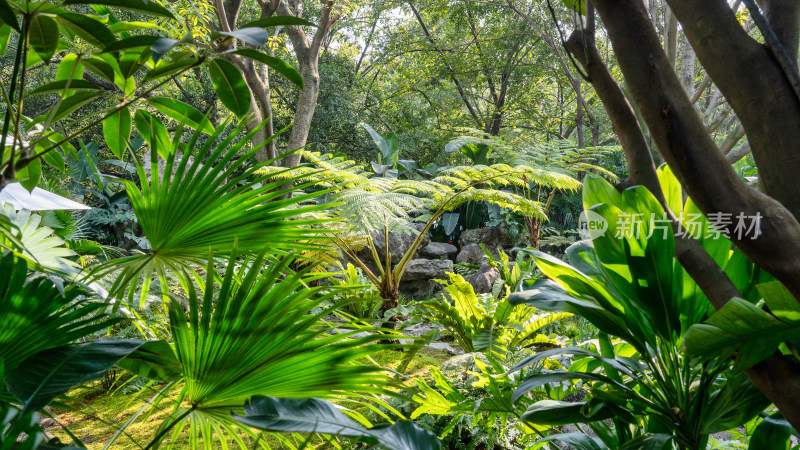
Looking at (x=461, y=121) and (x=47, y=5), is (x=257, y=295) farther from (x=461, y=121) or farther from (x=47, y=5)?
(x=461, y=121)

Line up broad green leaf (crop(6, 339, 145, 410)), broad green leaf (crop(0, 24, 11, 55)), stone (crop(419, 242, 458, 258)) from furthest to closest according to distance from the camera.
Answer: stone (crop(419, 242, 458, 258))
broad green leaf (crop(0, 24, 11, 55))
broad green leaf (crop(6, 339, 145, 410))

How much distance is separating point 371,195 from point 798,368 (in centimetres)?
230

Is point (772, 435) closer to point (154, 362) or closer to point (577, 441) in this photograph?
point (577, 441)

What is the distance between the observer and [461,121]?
7738 millimetres

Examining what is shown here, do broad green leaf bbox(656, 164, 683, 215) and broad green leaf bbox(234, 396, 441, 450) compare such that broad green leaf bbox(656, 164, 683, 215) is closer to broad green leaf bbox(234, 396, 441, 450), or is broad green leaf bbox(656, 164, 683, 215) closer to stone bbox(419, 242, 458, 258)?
broad green leaf bbox(234, 396, 441, 450)

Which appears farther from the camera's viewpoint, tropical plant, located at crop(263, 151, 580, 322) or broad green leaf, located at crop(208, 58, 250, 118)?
tropical plant, located at crop(263, 151, 580, 322)

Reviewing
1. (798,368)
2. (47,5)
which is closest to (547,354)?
(798,368)

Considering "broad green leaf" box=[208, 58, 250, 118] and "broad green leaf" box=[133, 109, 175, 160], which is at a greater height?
"broad green leaf" box=[133, 109, 175, 160]

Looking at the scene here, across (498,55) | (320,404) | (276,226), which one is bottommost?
(320,404)

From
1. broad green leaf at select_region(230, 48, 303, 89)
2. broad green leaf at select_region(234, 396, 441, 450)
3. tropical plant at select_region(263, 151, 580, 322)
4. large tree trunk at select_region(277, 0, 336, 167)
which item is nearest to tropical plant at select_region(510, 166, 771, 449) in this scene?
broad green leaf at select_region(234, 396, 441, 450)

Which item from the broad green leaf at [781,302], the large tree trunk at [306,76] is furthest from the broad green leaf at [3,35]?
the large tree trunk at [306,76]

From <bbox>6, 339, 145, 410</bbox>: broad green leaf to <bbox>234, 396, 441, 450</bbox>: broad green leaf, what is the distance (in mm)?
172

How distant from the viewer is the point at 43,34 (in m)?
0.68

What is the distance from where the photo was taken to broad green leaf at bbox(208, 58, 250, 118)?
814 mm
